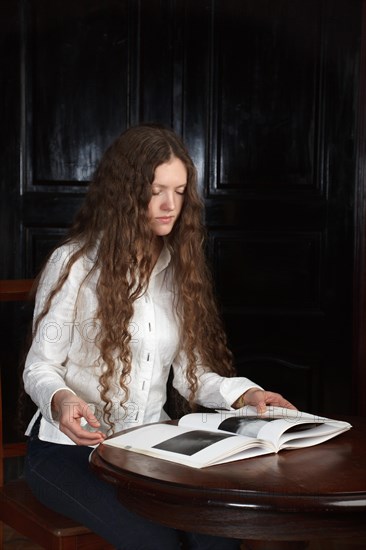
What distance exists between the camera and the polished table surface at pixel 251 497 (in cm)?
161

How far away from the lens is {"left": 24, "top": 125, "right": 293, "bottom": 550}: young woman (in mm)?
2223

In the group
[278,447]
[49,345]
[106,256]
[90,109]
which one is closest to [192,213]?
[106,256]

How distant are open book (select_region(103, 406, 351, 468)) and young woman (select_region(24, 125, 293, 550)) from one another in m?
0.18

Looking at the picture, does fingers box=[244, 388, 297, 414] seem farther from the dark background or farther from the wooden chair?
the dark background

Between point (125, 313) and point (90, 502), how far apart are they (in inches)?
19.7

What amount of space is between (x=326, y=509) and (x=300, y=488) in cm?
6

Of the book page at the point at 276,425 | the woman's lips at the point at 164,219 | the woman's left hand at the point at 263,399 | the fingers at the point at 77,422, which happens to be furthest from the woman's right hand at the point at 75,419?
the woman's lips at the point at 164,219

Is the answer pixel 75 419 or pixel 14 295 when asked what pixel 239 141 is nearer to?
pixel 14 295

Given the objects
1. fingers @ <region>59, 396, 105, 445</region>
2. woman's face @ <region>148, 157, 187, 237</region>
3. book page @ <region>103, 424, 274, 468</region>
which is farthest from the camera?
woman's face @ <region>148, 157, 187, 237</region>

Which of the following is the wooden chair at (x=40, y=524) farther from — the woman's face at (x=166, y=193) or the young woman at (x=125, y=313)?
the woman's face at (x=166, y=193)

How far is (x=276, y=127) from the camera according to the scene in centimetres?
390

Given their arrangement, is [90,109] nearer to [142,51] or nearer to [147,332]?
[142,51]

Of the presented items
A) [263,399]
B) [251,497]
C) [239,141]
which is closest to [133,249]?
[263,399]

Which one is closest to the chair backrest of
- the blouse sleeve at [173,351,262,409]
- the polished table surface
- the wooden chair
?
the wooden chair
